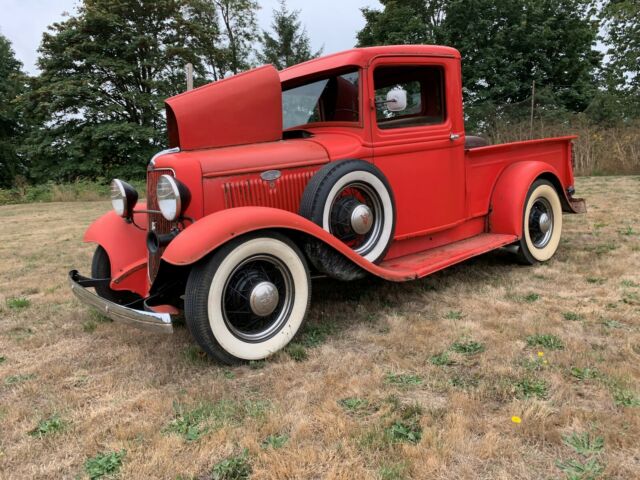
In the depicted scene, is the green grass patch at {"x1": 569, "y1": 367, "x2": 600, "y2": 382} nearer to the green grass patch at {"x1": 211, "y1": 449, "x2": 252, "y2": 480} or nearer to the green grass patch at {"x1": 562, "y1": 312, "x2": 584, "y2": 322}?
the green grass patch at {"x1": 562, "y1": 312, "x2": 584, "y2": 322}

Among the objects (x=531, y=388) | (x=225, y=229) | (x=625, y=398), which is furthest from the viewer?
(x=225, y=229)

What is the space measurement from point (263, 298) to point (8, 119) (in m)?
28.8

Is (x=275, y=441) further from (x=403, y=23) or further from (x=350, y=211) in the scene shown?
(x=403, y=23)

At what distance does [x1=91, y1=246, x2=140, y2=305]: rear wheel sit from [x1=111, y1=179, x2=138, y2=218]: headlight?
0.39m

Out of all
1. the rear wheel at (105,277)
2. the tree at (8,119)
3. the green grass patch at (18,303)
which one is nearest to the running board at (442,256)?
the rear wheel at (105,277)

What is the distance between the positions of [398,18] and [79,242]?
2144cm

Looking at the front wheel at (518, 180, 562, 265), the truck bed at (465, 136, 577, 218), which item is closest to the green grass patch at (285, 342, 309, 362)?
the truck bed at (465, 136, 577, 218)

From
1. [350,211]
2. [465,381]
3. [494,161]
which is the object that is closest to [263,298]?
[350,211]

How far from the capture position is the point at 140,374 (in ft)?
8.47

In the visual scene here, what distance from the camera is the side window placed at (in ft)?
11.8

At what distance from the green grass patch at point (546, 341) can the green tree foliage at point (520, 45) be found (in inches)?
810

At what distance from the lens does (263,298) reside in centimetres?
261

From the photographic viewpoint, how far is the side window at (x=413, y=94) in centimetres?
361

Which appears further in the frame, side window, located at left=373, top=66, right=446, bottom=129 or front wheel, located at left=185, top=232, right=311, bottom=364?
side window, located at left=373, top=66, right=446, bottom=129
